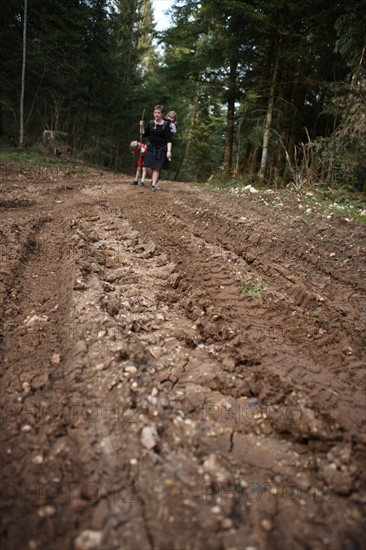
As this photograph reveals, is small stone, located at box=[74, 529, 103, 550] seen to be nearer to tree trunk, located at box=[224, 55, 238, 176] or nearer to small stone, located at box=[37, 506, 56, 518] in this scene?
small stone, located at box=[37, 506, 56, 518]

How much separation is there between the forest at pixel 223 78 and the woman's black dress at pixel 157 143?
1.58m

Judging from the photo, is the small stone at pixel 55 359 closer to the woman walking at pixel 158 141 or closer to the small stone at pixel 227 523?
the small stone at pixel 227 523

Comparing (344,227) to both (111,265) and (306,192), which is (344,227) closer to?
(306,192)

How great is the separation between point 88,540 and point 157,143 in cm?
802

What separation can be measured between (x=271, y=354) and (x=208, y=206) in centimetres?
492

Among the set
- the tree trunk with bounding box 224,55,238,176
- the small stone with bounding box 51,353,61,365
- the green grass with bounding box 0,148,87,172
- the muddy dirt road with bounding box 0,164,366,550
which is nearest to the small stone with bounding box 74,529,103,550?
the muddy dirt road with bounding box 0,164,366,550

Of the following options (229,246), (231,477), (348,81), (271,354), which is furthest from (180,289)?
(348,81)

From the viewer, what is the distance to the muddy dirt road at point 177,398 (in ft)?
4.49

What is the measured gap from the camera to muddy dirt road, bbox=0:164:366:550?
1.37 metres

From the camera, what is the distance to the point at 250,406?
1995mm

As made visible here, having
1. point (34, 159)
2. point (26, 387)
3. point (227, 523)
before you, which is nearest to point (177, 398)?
point (227, 523)

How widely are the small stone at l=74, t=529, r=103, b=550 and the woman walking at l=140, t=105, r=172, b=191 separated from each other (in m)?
7.42

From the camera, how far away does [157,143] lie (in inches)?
314

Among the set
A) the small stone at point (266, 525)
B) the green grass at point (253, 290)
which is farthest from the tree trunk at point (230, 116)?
the small stone at point (266, 525)
